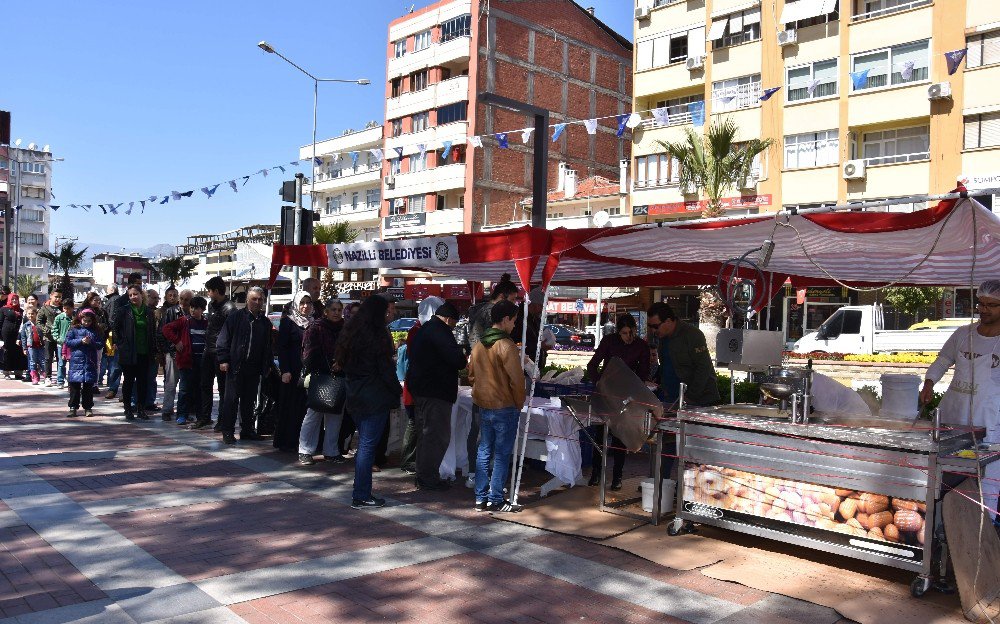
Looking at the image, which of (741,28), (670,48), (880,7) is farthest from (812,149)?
(670,48)

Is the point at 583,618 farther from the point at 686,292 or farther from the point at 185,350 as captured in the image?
the point at 686,292

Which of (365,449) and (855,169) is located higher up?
(855,169)

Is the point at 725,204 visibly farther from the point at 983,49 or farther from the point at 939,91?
the point at 983,49

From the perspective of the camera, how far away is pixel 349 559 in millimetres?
5570

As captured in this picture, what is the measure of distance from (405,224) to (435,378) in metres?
43.1

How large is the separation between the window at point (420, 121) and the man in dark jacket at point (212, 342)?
39.0 meters

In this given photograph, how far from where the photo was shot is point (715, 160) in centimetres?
2897

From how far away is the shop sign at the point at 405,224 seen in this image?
48.6 m

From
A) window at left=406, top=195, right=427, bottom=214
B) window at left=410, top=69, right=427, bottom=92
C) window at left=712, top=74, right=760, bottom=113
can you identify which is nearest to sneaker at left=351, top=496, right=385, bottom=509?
window at left=712, top=74, right=760, bottom=113

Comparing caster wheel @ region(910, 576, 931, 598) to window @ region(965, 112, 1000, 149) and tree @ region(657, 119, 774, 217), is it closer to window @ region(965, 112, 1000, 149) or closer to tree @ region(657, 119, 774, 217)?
tree @ region(657, 119, 774, 217)

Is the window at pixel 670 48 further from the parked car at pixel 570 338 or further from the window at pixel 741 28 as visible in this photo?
→ the parked car at pixel 570 338

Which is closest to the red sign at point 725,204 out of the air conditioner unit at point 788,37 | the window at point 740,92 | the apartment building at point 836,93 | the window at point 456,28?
the apartment building at point 836,93

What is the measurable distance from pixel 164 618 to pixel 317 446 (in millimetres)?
4601

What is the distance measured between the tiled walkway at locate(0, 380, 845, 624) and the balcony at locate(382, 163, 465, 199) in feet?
128
